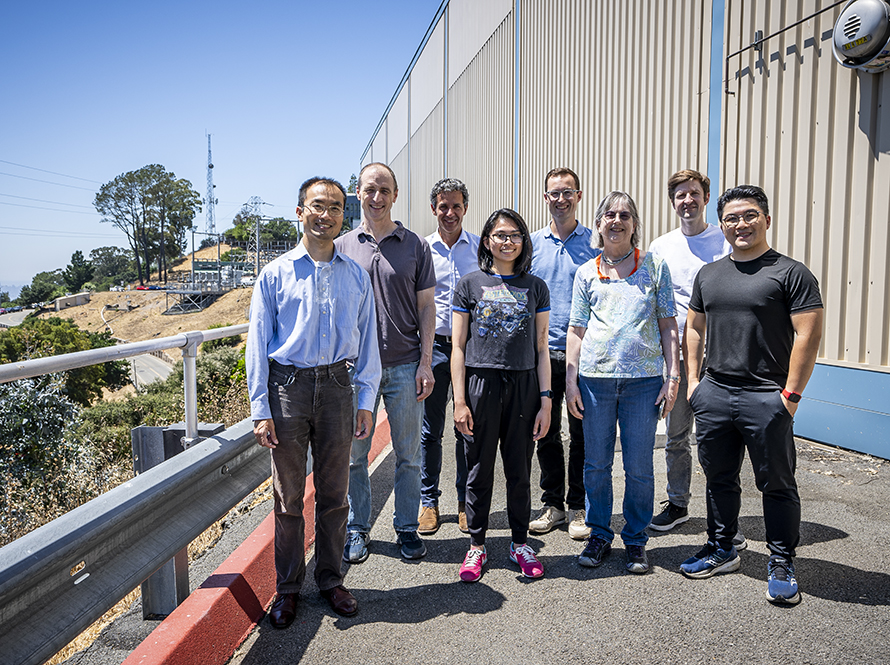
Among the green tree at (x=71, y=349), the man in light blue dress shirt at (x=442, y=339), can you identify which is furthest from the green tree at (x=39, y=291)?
the man in light blue dress shirt at (x=442, y=339)

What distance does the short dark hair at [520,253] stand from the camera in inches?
133

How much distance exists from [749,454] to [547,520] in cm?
136

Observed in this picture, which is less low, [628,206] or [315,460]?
[628,206]

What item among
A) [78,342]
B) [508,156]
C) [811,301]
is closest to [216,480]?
[811,301]

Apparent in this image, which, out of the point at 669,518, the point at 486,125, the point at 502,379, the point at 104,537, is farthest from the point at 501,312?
the point at 486,125

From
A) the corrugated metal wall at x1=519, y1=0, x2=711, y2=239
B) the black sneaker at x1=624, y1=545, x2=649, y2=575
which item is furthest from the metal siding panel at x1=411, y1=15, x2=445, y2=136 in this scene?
the black sneaker at x1=624, y1=545, x2=649, y2=575

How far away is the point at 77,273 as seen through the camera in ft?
423

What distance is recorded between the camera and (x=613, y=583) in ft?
10.3

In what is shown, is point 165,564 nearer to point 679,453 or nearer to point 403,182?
point 679,453

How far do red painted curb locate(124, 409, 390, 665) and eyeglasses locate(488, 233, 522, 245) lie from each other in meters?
2.02

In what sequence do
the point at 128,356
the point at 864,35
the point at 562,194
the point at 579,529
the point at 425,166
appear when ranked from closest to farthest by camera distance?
the point at 128,356, the point at 579,529, the point at 562,194, the point at 864,35, the point at 425,166

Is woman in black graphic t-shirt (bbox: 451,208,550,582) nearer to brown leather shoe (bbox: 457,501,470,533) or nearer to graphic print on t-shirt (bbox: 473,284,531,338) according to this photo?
graphic print on t-shirt (bbox: 473,284,531,338)

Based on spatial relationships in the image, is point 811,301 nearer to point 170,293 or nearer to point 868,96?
point 868,96

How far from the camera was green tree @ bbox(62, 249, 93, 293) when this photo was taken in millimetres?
127375
